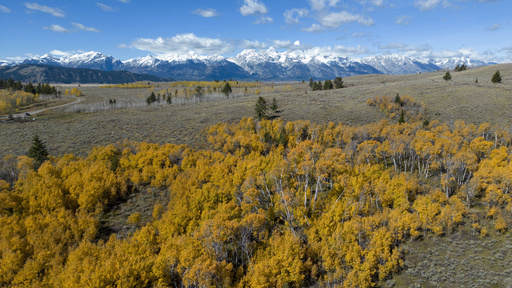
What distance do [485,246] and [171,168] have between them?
191 ft

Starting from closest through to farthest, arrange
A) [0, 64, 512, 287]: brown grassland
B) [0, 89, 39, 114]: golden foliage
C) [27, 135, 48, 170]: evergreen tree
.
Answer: [0, 64, 512, 287]: brown grassland → [27, 135, 48, 170]: evergreen tree → [0, 89, 39, 114]: golden foliage

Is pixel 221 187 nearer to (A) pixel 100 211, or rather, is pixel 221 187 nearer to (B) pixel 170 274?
(B) pixel 170 274

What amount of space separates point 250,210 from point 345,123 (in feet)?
148

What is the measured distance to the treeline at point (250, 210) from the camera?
106 feet

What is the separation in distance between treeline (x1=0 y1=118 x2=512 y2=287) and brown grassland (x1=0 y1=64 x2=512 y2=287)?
2098mm

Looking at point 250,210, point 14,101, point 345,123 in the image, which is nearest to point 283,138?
point 345,123

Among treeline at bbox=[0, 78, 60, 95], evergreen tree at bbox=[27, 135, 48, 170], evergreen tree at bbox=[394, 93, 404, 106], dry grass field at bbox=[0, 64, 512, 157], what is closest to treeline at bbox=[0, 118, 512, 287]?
evergreen tree at bbox=[27, 135, 48, 170]

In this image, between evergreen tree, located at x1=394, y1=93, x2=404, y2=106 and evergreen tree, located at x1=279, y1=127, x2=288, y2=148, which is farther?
evergreen tree, located at x1=394, y1=93, x2=404, y2=106

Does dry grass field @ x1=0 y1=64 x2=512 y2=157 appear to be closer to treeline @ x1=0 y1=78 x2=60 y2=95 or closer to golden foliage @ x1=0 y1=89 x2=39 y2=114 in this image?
golden foliage @ x1=0 y1=89 x2=39 y2=114

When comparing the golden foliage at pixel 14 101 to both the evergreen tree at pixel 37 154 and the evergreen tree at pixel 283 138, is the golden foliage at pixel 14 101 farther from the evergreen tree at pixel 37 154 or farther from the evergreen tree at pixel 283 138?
the evergreen tree at pixel 283 138

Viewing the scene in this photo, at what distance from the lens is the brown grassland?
1271 inches

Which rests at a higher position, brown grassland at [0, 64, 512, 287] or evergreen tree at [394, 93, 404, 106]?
evergreen tree at [394, 93, 404, 106]

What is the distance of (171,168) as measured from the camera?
181ft

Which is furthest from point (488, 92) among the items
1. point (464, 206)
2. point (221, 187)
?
point (221, 187)
